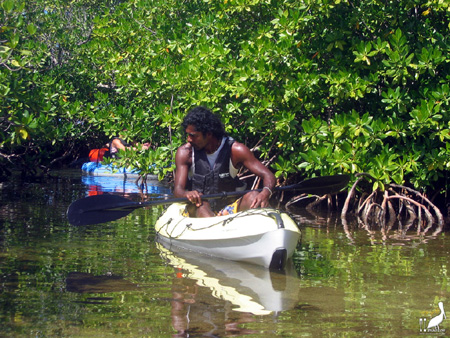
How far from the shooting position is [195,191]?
6.18 m

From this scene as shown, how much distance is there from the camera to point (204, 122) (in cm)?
639

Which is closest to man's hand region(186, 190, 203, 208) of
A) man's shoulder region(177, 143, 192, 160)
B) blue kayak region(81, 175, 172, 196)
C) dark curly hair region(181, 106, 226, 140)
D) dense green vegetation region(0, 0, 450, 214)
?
man's shoulder region(177, 143, 192, 160)

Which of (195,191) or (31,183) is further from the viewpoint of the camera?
(31,183)

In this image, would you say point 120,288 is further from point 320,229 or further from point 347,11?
point 347,11

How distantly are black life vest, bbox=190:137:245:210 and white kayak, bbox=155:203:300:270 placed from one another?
40cm

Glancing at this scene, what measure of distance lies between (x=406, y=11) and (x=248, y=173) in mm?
4036

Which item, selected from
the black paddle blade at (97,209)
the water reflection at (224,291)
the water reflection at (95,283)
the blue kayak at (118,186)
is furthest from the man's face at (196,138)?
the blue kayak at (118,186)

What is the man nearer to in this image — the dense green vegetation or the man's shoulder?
the man's shoulder

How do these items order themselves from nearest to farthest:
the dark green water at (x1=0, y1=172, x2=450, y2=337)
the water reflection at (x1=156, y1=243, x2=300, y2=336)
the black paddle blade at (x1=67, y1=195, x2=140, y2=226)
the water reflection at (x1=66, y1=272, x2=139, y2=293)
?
the dark green water at (x1=0, y1=172, x2=450, y2=337)
the water reflection at (x1=156, y1=243, x2=300, y2=336)
the water reflection at (x1=66, y1=272, x2=139, y2=293)
the black paddle blade at (x1=67, y1=195, x2=140, y2=226)

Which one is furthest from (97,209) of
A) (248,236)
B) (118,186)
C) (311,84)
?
(118,186)

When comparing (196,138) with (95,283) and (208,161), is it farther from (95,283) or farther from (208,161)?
(95,283)

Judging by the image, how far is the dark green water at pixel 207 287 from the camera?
3.75m

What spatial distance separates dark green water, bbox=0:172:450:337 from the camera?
3.75 meters

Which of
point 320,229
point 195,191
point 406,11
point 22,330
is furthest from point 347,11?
point 22,330
